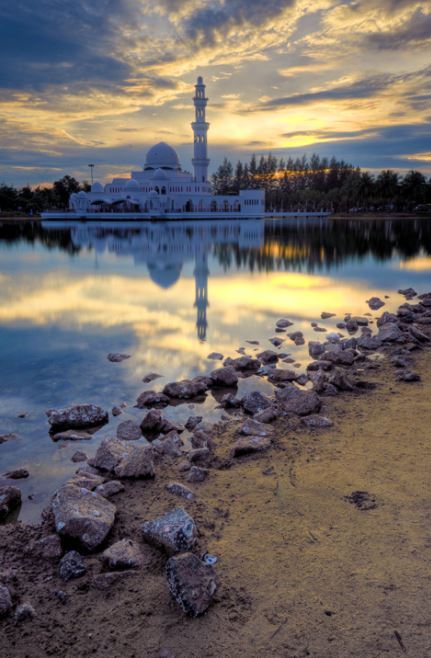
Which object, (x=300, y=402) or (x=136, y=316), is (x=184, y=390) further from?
(x=136, y=316)

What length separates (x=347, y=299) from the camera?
51.9 ft

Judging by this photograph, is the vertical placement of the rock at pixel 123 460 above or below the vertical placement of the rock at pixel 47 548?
above

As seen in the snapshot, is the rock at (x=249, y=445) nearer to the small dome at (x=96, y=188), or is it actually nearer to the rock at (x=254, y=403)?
the rock at (x=254, y=403)

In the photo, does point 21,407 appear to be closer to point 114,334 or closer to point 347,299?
point 114,334

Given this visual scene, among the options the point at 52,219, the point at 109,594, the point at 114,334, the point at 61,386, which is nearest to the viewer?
the point at 109,594

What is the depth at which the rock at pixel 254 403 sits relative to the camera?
6.75 m

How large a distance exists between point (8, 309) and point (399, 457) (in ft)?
40.6

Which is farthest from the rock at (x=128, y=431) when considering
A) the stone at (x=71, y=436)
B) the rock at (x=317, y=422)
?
the rock at (x=317, y=422)

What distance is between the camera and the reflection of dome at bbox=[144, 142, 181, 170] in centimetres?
10044

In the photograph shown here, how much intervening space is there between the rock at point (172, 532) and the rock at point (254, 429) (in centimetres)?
197

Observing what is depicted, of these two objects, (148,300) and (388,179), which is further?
(388,179)

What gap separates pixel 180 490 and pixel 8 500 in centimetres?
156

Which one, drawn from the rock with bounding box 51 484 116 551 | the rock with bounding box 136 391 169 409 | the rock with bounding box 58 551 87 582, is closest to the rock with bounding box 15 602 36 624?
the rock with bounding box 58 551 87 582

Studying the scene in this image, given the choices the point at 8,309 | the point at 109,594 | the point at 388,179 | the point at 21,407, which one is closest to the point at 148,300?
the point at 8,309
